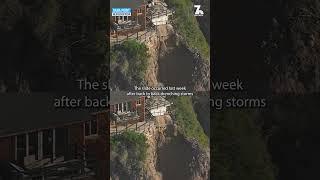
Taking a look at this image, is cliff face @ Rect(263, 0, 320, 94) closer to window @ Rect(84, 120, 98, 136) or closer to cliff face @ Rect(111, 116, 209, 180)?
cliff face @ Rect(111, 116, 209, 180)

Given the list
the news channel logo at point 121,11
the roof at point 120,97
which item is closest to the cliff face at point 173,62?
the roof at point 120,97

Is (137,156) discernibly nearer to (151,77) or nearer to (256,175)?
(151,77)

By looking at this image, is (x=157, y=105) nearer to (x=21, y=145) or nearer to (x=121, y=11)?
(x=121, y=11)

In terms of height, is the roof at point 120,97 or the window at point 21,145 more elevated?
the roof at point 120,97

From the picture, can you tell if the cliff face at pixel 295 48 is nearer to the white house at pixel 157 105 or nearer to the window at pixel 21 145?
the white house at pixel 157 105

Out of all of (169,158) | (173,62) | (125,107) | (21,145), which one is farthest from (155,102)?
(21,145)
